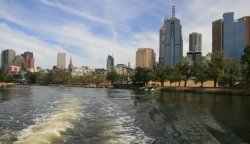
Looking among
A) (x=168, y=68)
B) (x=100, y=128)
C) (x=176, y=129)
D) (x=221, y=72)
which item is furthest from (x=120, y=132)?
(x=168, y=68)

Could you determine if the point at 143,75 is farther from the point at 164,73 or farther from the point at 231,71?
the point at 231,71

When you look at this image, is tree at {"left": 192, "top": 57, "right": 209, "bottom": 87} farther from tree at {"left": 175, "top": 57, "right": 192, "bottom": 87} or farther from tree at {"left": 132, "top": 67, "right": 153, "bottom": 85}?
tree at {"left": 132, "top": 67, "right": 153, "bottom": 85}

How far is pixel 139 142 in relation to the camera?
2466 cm

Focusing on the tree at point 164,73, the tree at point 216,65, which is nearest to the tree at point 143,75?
the tree at point 164,73

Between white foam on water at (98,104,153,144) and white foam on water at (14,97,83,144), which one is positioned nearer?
white foam on water at (14,97,83,144)

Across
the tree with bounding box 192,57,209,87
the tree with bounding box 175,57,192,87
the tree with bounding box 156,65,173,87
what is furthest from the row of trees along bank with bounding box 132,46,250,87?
the tree with bounding box 156,65,173,87

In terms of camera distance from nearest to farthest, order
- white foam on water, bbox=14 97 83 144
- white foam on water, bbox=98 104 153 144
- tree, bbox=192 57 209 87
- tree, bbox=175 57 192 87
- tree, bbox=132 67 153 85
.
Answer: white foam on water, bbox=14 97 83 144
white foam on water, bbox=98 104 153 144
tree, bbox=192 57 209 87
tree, bbox=175 57 192 87
tree, bbox=132 67 153 85

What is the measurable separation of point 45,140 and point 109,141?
4.59 meters

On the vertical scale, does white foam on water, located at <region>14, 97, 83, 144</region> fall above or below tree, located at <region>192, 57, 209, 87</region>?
below

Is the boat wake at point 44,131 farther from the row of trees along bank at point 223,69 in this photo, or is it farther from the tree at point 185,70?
the tree at point 185,70

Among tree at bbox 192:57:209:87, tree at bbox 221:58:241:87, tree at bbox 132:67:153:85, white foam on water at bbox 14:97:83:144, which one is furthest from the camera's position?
tree at bbox 132:67:153:85

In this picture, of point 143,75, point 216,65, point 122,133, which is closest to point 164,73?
point 143,75

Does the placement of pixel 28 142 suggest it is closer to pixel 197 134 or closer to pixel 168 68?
pixel 197 134

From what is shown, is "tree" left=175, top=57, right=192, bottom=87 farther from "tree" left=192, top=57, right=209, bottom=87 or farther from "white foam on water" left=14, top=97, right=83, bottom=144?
"white foam on water" left=14, top=97, right=83, bottom=144
